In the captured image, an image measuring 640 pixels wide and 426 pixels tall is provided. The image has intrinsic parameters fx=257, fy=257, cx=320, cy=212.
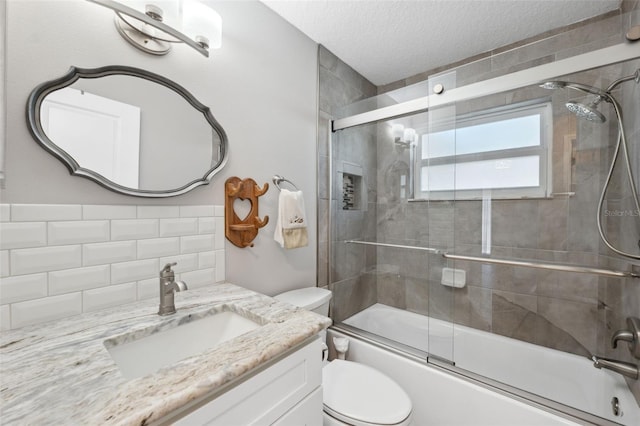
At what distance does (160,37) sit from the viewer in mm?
1014

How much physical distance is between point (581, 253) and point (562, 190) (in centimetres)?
37

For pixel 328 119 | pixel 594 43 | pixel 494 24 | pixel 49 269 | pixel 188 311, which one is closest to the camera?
pixel 49 269

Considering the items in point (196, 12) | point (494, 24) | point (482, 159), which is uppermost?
point (494, 24)

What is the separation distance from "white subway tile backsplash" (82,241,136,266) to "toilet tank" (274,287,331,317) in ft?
2.55

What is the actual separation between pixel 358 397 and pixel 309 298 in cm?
52

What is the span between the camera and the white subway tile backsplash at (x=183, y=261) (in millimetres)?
1047

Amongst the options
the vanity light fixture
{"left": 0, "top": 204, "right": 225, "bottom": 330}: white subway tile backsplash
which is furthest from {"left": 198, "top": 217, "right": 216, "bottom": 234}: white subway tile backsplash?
the vanity light fixture

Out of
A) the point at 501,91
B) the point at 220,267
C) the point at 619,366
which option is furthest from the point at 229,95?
the point at 619,366

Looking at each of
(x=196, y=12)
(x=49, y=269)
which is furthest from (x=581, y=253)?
(x=49, y=269)

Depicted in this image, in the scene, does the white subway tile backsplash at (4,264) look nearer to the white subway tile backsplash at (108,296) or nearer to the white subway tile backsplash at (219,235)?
the white subway tile backsplash at (108,296)

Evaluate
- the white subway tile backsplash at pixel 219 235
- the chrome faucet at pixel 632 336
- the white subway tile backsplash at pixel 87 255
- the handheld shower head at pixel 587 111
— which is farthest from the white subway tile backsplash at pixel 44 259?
the handheld shower head at pixel 587 111

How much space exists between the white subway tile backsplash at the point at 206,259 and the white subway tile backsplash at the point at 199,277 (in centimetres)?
2

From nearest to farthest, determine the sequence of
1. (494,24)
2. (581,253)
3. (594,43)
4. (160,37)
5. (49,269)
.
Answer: (49,269)
(160,37)
(594,43)
(581,253)
(494,24)

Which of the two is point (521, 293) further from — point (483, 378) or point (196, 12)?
point (196, 12)
